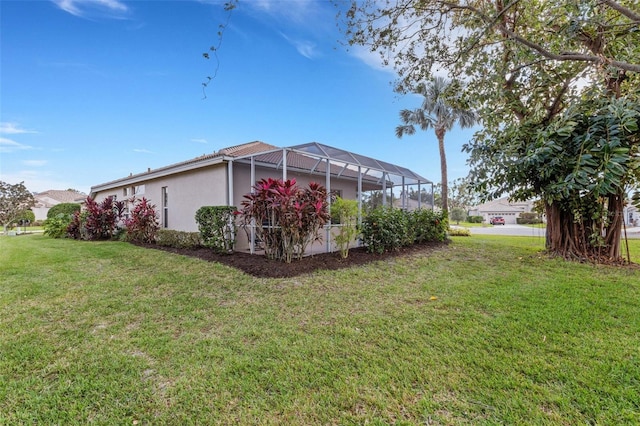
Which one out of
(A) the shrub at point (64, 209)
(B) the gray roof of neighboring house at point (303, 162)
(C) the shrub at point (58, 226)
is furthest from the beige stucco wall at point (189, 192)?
(A) the shrub at point (64, 209)

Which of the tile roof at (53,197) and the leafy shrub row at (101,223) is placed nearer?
the leafy shrub row at (101,223)

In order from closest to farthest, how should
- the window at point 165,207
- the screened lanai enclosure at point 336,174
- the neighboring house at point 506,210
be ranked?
the screened lanai enclosure at point 336,174 < the window at point 165,207 < the neighboring house at point 506,210

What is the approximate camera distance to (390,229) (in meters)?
8.58

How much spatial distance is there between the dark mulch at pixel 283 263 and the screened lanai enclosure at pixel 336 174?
2.88 feet

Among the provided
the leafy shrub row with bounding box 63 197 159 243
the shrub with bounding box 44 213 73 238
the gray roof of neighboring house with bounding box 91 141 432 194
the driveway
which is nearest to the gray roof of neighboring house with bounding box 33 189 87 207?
the shrub with bounding box 44 213 73 238

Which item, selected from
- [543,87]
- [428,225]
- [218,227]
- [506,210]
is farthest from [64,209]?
[506,210]

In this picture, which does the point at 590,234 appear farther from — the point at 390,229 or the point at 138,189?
the point at 138,189

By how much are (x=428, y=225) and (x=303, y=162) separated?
556 cm

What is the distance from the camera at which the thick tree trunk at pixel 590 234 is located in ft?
23.7

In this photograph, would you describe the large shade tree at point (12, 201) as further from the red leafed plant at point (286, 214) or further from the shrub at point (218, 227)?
the red leafed plant at point (286, 214)

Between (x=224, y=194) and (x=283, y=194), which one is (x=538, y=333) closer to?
(x=283, y=194)

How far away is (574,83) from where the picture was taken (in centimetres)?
784

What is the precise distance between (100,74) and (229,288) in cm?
930

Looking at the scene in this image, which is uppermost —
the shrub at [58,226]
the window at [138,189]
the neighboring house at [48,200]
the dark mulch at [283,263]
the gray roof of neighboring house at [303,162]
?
the neighboring house at [48,200]
